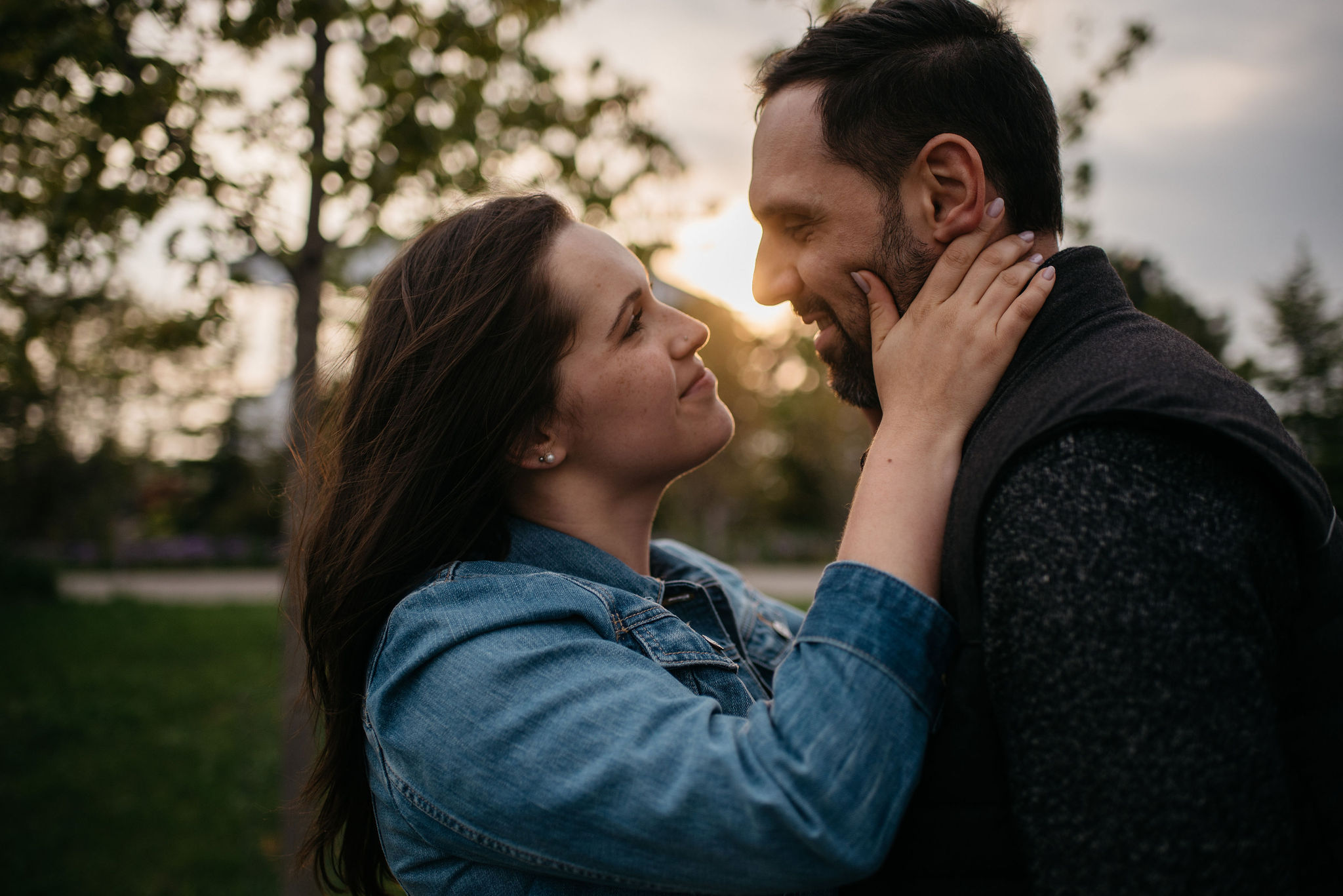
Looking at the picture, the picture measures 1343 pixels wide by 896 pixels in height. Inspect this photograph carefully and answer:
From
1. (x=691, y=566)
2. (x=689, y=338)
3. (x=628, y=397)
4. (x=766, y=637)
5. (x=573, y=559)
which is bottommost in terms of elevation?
(x=766, y=637)

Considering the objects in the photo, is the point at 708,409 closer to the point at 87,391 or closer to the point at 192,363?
the point at 192,363

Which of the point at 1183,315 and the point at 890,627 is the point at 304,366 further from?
the point at 1183,315

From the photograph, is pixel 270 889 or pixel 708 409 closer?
pixel 708 409

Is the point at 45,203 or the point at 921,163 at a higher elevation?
the point at 921,163

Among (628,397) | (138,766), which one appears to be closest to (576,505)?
(628,397)

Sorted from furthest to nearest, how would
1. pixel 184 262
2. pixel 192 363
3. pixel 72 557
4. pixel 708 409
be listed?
1. pixel 72 557
2. pixel 192 363
3. pixel 184 262
4. pixel 708 409

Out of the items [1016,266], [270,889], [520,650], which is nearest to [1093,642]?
[1016,266]

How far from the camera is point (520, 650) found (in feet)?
4.79

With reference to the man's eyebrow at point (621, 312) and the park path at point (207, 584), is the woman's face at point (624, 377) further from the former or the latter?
the park path at point (207, 584)

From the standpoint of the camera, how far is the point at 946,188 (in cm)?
167

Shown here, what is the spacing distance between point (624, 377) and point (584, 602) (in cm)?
60

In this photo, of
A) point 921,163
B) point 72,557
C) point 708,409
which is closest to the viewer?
point 921,163

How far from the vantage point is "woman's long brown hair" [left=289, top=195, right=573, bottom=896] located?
1850 millimetres

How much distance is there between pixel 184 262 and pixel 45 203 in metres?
0.86
